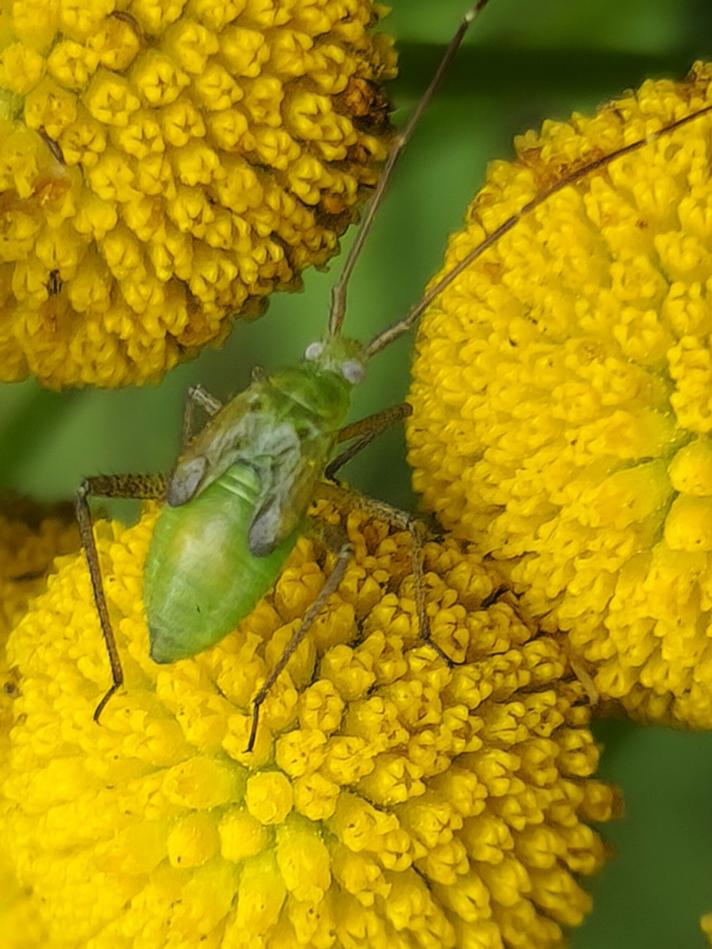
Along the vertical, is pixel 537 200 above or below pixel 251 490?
above

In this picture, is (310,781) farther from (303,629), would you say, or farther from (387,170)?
(387,170)

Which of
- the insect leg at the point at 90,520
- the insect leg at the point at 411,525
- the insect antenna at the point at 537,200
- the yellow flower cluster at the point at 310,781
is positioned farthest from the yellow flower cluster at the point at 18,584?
the insect antenna at the point at 537,200

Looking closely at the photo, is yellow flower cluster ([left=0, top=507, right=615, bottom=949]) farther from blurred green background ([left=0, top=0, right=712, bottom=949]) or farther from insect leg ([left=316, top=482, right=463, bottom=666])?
blurred green background ([left=0, top=0, right=712, bottom=949])

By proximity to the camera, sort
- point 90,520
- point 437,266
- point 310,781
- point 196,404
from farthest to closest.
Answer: point 437,266, point 196,404, point 90,520, point 310,781

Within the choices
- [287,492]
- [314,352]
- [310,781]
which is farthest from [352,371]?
[310,781]

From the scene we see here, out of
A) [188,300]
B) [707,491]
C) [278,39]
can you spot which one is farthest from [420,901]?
[278,39]

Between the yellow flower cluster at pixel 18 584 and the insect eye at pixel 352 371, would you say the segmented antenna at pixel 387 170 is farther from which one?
the yellow flower cluster at pixel 18 584

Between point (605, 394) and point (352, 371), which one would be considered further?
point (352, 371)
